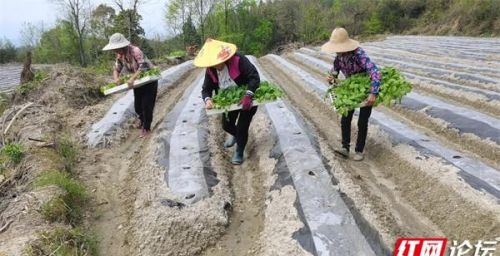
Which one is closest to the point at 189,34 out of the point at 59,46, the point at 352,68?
the point at 59,46

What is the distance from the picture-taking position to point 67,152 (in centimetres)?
576

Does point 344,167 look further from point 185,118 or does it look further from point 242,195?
point 185,118

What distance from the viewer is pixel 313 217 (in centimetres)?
381

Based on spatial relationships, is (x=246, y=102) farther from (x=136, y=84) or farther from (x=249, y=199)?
(x=136, y=84)

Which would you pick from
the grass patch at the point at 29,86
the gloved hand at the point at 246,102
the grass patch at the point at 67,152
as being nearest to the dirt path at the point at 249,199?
the gloved hand at the point at 246,102

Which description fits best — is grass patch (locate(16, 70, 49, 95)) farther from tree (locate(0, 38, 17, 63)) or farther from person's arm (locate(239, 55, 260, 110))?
tree (locate(0, 38, 17, 63))

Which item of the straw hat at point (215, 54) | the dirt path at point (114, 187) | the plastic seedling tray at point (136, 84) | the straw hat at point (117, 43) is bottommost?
the dirt path at point (114, 187)

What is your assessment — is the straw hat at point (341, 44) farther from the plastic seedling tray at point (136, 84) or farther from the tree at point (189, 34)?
the tree at point (189, 34)

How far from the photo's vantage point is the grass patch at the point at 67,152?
216 inches

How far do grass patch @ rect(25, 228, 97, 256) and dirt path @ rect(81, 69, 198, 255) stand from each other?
7.3 inches

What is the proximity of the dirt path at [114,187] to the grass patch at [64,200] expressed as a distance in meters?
0.16

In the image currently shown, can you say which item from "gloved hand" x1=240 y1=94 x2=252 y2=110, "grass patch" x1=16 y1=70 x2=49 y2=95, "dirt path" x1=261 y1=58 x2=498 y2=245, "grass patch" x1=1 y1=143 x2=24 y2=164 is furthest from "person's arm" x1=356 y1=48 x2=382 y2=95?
"grass patch" x1=16 y1=70 x2=49 y2=95

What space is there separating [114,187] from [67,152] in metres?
1.02

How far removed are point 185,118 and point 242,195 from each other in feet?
8.75
